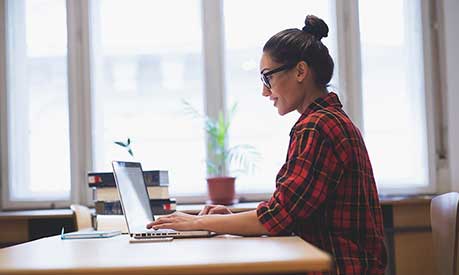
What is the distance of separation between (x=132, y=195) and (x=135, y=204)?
33 millimetres

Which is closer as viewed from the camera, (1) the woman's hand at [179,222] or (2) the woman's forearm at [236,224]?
(2) the woman's forearm at [236,224]

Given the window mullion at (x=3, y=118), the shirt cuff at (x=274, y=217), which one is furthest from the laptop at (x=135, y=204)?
the window mullion at (x=3, y=118)

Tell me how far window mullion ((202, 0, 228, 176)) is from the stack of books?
3.67 ft

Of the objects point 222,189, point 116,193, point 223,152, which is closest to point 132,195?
point 116,193

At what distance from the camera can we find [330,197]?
1722 mm

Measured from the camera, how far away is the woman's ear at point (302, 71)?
1.88m

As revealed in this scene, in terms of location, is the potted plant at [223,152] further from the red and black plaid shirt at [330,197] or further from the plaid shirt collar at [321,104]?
the red and black plaid shirt at [330,197]

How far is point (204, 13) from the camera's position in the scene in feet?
12.8

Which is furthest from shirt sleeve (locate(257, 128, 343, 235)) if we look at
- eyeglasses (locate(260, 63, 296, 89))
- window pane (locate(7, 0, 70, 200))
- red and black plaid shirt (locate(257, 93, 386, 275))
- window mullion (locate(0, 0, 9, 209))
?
window mullion (locate(0, 0, 9, 209))

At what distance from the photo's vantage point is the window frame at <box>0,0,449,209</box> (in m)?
3.83

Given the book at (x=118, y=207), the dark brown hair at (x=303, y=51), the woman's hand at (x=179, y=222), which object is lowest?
the book at (x=118, y=207)

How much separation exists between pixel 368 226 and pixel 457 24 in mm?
2421

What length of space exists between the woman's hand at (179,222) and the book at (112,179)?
0.92m

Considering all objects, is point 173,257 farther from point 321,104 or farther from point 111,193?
point 111,193
